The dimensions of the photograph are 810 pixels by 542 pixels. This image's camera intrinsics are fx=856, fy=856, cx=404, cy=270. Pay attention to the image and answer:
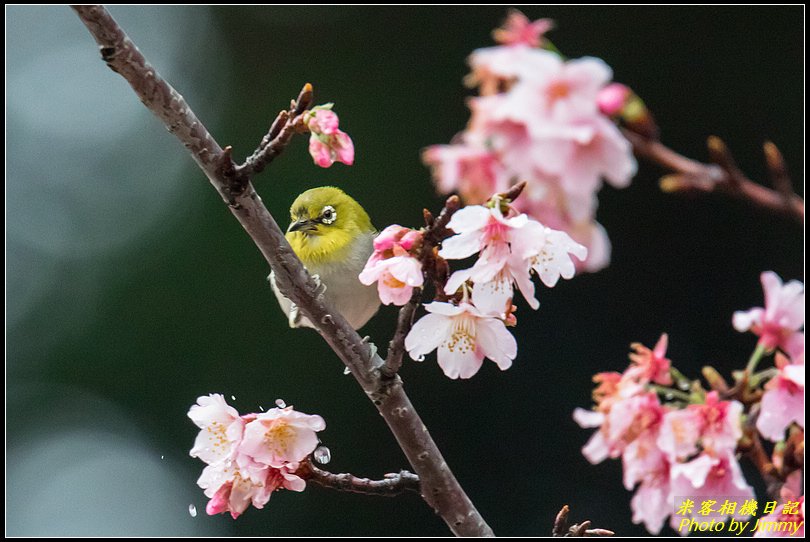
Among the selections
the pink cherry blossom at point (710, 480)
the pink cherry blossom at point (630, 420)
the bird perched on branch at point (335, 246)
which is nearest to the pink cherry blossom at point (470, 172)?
the pink cherry blossom at point (630, 420)

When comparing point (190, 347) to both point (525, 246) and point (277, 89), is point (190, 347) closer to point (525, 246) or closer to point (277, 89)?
point (277, 89)

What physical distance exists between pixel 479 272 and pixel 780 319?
0.40 meters

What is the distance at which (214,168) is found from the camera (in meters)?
1.15

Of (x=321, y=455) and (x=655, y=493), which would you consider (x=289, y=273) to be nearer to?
(x=321, y=455)

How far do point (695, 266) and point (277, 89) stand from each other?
1.88 meters

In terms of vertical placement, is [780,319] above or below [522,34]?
below

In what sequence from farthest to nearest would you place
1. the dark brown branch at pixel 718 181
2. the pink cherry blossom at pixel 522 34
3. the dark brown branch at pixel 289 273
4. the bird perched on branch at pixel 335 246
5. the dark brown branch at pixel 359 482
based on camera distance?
the bird perched on branch at pixel 335 246 < the dark brown branch at pixel 359 482 < the pink cherry blossom at pixel 522 34 < the dark brown branch at pixel 289 273 < the dark brown branch at pixel 718 181

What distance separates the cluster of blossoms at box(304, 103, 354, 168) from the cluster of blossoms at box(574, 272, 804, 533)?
479 mm

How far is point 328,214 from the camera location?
2092mm

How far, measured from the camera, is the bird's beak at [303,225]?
81.4 inches

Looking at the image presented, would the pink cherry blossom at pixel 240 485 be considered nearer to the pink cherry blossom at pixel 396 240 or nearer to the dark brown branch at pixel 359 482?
the dark brown branch at pixel 359 482

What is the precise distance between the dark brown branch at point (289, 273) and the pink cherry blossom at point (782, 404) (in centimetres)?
47

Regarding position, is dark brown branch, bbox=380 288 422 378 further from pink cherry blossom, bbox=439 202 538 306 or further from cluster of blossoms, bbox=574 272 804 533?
cluster of blossoms, bbox=574 272 804 533

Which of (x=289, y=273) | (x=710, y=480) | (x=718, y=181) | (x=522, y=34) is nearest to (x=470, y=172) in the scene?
(x=522, y=34)
